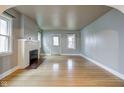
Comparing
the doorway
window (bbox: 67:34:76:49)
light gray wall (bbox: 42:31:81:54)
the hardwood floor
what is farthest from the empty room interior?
window (bbox: 67:34:76:49)

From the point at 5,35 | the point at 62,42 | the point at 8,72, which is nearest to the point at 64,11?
the point at 5,35

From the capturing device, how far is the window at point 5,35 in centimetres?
460

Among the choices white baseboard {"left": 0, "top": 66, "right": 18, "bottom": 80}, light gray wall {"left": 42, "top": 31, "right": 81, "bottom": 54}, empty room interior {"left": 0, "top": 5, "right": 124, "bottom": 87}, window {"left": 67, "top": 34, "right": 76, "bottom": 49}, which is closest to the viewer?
empty room interior {"left": 0, "top": 5, "right": 124, "bottom": 87}

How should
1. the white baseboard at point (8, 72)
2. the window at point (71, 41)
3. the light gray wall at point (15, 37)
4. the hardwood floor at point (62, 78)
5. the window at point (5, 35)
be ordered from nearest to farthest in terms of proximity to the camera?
the hardwood floor at point (62, 78), the white baseboard at point (8, 72), the light gray wall at point (15, 37), the window at point (5, 35), the window at point (71, 41)

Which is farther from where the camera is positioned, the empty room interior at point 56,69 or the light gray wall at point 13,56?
the light gray wall at point 13,56

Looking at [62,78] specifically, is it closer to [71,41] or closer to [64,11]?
[64,11]

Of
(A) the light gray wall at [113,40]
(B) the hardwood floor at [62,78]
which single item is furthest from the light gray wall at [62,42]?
(B) the hardwood floor at [62,78]

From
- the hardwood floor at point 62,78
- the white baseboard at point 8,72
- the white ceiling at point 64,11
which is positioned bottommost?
the hardwood floor at point 62,78

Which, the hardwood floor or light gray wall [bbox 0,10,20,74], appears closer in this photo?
the hardwood floor

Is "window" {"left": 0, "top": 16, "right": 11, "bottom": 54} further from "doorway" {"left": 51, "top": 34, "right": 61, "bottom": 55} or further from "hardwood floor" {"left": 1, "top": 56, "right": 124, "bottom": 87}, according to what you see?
"doorway" {"left": 51, "top": 34, "right": 61, "bottom": 55}

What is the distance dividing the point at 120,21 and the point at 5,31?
3779 millimetres

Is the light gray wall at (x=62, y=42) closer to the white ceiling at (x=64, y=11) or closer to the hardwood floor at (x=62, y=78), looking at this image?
the white ceiling at (x=64, y=11)

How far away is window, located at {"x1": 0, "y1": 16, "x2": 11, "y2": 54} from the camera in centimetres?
460
